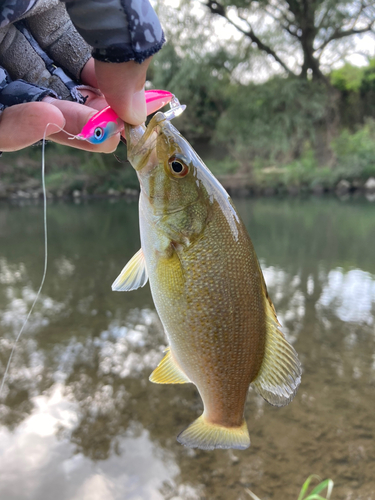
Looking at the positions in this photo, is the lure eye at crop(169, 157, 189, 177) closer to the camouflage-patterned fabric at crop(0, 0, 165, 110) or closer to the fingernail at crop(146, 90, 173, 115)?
the fingernail at crop(146, 90, 173, 115)

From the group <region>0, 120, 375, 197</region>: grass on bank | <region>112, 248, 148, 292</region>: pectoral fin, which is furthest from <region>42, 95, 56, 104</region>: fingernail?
<region>0, 120, 375, 197</region>: grass on bank

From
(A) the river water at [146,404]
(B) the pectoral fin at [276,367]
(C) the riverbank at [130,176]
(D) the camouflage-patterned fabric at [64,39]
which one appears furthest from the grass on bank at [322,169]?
(B) the pectoral fin at [276,367]

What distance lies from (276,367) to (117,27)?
1217mm

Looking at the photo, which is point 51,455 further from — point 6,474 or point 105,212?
point 105,212

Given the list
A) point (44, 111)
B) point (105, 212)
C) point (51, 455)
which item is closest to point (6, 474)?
point (51, 455)

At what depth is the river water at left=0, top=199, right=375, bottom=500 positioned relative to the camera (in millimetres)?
3041

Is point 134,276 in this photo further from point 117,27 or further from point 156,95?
point 117,27

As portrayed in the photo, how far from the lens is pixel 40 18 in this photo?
4.79ft

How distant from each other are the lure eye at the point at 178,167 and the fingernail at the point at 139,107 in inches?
7.1

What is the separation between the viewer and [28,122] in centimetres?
137

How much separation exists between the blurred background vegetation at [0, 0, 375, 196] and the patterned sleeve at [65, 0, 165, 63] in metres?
18.1

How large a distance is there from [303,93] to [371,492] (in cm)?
1814

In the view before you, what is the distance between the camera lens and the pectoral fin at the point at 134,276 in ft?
5.03

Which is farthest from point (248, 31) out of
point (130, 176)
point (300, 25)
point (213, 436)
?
point (213, 436)
